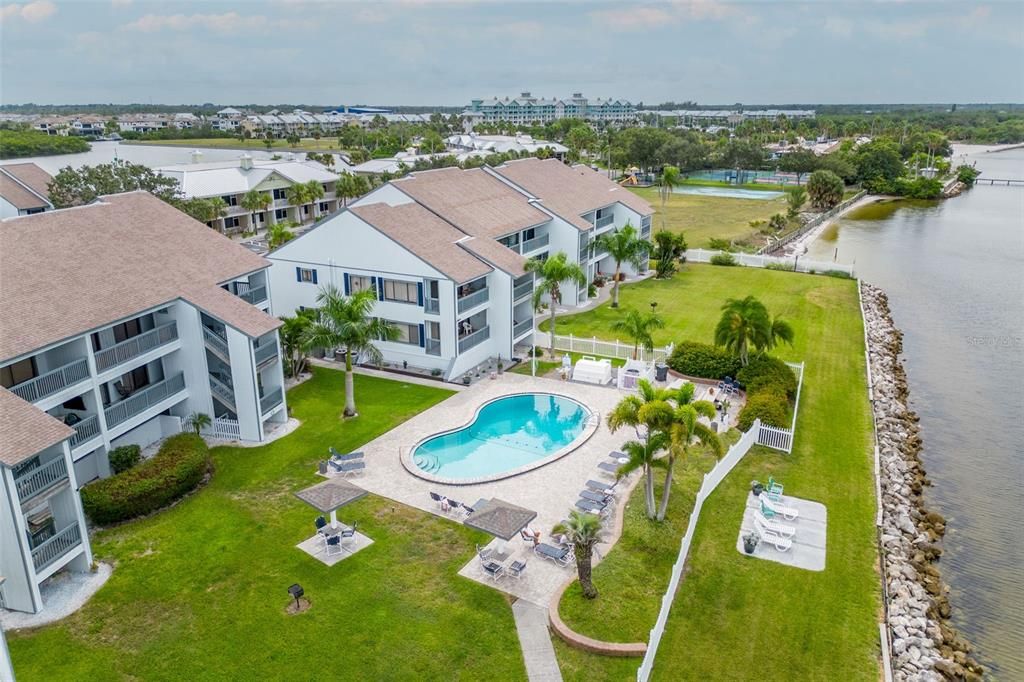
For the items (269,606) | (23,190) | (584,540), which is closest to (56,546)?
(269,606)

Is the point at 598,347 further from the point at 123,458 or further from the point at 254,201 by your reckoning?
the point at 254,201

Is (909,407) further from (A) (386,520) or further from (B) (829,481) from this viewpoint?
(A) (386,520)

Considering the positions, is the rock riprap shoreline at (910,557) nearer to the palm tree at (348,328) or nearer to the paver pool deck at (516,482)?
the paver pool deck at (516,482)

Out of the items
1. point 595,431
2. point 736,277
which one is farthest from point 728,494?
point 736,277

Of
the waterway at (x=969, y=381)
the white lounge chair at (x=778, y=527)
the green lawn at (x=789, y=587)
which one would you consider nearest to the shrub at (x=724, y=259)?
the waterway at (x=969, y=381)

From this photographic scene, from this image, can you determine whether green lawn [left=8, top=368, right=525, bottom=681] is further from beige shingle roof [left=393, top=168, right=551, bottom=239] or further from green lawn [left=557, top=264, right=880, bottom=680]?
beige shingle roof [left=393, top=168, right=551, bottom=239]
